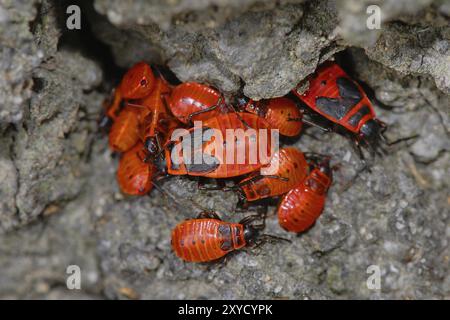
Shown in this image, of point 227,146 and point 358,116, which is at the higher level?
point 358,116

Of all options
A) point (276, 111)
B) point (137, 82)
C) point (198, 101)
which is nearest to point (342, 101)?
point (276, 111)

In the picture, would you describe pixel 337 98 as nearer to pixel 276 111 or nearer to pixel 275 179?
pixel 276 111

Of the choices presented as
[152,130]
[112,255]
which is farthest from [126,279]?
[152,130]
